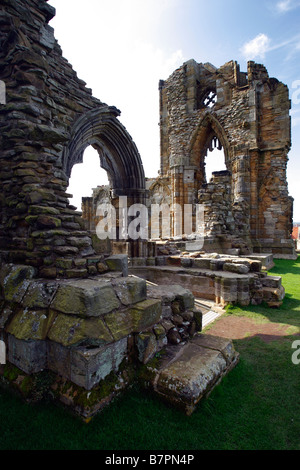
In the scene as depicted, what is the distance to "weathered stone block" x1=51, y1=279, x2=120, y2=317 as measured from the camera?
201 centimetres

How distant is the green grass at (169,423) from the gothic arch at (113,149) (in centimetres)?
489

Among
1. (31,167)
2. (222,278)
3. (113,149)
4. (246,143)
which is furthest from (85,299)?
(246,143)

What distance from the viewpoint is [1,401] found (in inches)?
82.0

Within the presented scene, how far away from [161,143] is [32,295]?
59.7 ft

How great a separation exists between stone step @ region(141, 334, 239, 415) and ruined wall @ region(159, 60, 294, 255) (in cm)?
1012

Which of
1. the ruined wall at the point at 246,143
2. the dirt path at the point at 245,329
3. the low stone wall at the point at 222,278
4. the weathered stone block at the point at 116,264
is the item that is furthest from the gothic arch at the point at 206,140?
the weathered stone block at the point at 116,264

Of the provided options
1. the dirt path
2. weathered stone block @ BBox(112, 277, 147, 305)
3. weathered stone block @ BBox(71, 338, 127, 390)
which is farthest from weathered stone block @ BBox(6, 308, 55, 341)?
the dirt path

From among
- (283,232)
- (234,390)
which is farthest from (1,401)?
(283,232)

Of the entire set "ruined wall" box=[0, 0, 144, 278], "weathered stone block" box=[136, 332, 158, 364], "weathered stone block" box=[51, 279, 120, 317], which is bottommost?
"weathered stone block" box=[136, 332, 158, 364]

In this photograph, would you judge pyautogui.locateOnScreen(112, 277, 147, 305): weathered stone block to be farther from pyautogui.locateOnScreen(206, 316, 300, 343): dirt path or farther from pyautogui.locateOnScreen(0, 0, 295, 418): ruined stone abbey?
pyautogui.locateOnScreen(206, 316, 300, 343): dirt path

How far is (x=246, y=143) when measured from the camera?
1436 cm
